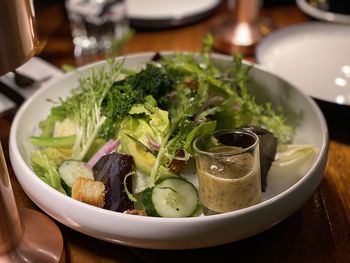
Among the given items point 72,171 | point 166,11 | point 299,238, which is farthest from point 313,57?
point 72,171

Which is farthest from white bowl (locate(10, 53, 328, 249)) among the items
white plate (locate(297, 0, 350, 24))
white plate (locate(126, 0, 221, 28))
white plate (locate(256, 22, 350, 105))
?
white plate (locate(126, 0, 221, 28))

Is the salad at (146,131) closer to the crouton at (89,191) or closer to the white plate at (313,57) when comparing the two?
the crouton at (89,191)

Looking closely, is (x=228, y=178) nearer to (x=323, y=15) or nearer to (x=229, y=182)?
(x=229, y=182)

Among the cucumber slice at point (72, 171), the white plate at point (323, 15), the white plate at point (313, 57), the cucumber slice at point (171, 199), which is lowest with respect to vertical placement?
the white plate at point (313, 57)

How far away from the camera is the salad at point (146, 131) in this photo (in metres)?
0.93

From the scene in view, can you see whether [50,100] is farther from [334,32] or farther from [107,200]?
[334,32]

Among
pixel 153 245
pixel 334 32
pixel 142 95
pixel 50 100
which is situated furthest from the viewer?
pixel 334 32

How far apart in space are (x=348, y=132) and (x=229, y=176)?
52 cm

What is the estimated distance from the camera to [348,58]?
5.05ft

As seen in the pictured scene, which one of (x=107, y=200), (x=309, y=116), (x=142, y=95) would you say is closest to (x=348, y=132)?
(x=309, y=116)

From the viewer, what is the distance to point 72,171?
1.02 metres

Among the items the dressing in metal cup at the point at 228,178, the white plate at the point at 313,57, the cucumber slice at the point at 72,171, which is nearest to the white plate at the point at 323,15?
the white plate at the point at 313,57

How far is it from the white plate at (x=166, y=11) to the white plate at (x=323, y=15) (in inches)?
14.8

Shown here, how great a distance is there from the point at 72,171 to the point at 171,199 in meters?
0.23
